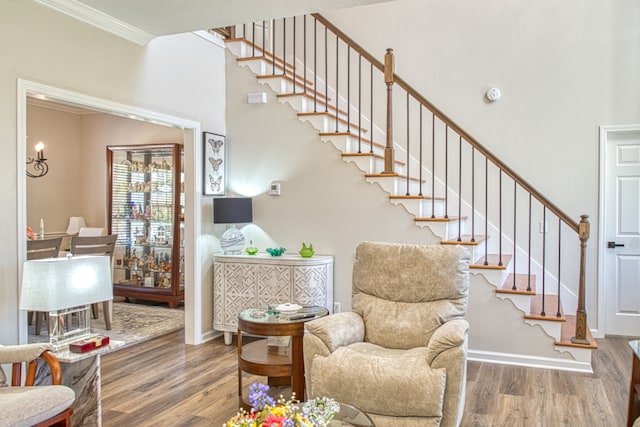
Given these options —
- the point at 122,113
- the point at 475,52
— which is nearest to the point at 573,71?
the point at 475,52

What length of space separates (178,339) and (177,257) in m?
1.61

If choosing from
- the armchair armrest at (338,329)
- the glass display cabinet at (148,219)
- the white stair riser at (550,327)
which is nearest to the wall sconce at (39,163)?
the glass display cabinet at (148,219)

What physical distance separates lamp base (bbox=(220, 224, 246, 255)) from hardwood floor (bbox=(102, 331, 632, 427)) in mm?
1015

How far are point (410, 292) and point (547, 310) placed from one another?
1.75 metres

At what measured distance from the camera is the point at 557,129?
4957mm

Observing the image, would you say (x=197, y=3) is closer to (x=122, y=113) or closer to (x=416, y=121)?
(x=122, y=113)

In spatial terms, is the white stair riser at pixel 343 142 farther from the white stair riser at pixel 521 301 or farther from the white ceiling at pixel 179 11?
the white stair riser at pixel 521 301

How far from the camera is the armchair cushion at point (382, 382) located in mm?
2500

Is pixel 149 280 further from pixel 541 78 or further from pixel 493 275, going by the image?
pixel 541 78

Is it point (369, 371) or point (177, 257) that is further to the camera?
point (177, 257)

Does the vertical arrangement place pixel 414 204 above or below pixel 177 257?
above

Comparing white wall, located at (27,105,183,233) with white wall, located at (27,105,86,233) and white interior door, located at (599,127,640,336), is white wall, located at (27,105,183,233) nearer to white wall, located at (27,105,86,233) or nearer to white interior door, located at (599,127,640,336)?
white wall, located at (27,105,86,233)

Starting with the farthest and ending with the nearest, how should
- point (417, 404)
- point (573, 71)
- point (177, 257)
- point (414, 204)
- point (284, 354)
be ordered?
point (177, 257) < point (573, 71) < point (414, 204) < point (284, 354) < point (417, 404)

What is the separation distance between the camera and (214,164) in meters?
4.93
